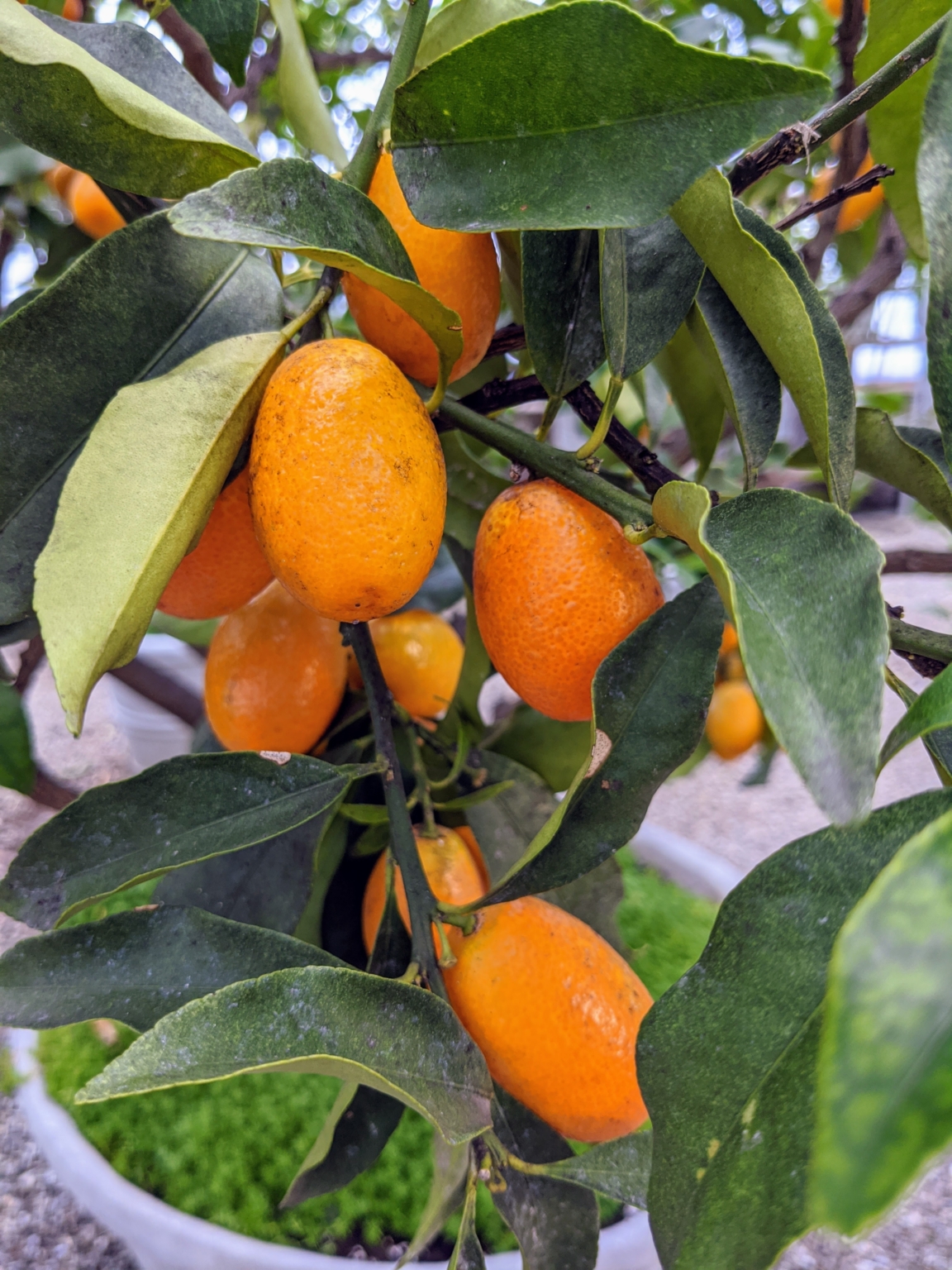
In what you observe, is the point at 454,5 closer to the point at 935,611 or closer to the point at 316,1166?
the point at 316,1166

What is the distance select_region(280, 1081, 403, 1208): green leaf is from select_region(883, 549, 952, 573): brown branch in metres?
0.59

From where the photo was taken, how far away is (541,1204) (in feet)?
1.10

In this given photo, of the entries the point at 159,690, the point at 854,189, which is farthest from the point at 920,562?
the point at 159,690

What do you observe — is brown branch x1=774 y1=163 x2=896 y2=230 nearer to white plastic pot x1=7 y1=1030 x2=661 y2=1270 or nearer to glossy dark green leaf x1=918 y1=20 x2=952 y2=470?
glossy dark green leaf x1=918 y1=20 x2=952 y2=470

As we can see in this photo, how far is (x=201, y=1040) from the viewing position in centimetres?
21

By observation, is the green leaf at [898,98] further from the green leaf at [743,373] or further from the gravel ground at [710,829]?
the gravel ground at [710,829]

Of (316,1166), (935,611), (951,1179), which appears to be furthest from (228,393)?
(951,1179)

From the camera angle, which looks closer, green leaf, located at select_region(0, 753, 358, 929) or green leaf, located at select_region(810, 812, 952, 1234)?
green leaf, located at select_region(810, 812, 952, 1234)

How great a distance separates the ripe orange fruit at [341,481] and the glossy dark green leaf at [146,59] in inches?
5.2

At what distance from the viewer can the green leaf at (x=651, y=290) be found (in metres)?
0.29

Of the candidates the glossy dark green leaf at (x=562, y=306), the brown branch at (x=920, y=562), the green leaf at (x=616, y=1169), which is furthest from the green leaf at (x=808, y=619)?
the brown branch at (x=920, y=562)

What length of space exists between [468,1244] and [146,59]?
487mm

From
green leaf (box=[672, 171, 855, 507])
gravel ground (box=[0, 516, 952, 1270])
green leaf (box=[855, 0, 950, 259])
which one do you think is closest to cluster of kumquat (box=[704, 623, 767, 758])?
gravel ground (box=[0, 516, 952, 1270])

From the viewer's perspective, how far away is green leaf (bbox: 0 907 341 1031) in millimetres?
291
